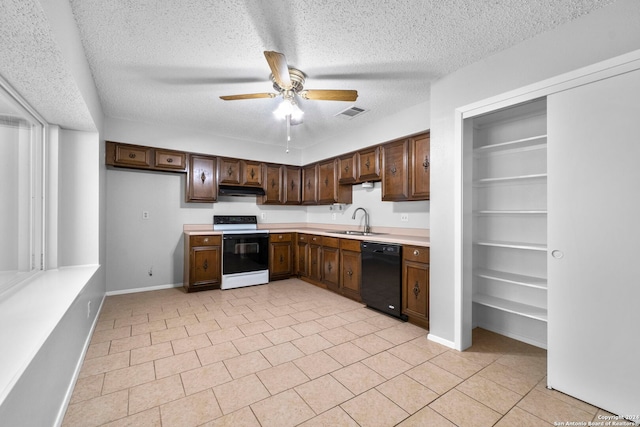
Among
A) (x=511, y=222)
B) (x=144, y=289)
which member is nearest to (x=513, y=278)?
(x=511, y=222)

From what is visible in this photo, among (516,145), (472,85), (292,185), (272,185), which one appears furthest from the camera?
(292,185)

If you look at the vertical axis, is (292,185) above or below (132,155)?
below

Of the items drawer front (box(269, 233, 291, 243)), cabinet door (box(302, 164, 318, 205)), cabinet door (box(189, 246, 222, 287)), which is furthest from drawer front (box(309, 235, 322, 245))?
cabinet door (box(189, 246, 222, 287))

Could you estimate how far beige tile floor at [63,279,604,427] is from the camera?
65.3 inches

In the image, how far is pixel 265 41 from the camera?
212 cm

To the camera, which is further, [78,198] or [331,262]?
[331,262]

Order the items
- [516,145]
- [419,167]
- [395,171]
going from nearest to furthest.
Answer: [516,145], [419,167], [395,171]

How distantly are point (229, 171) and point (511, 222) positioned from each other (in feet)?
13.1

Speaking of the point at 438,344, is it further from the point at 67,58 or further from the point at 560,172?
the point at 67,58

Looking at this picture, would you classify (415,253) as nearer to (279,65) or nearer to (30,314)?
(279,65)

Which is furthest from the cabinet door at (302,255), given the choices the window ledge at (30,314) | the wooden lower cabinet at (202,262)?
the window ledge at (30,314)

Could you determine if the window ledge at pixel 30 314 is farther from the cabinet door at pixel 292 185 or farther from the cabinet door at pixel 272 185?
the cabinet door at pixel 292 185

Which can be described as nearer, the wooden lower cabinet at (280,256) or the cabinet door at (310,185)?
the wooden lower cabinet at (280,256)

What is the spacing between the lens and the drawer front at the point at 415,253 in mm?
2855
